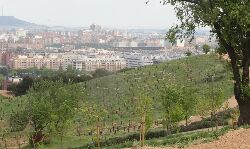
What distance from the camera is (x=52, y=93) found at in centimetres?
4722

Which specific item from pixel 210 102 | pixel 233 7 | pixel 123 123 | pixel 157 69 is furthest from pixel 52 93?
pixel 157 69

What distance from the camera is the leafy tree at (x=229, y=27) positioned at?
2417 centimetres

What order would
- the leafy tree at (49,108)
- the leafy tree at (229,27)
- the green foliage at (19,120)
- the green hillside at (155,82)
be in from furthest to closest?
1. the green hillside at (155,82)
2. the green foliage at (19,120)
3. the leafy tree at (49,108)
4. the leafy tree at (229,27)

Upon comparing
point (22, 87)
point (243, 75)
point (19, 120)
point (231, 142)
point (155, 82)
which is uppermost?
point (243, 75)

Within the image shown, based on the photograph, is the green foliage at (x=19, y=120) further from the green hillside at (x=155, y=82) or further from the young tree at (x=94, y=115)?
the green hillside at (x=155, y=82)

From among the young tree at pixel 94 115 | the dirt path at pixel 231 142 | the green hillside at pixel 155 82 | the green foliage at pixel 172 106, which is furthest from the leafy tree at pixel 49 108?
the dirt path at pixel 231 142

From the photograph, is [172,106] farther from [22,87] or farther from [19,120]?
[22,87]

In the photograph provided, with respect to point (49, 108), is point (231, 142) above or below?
above

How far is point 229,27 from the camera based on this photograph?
2525 cm

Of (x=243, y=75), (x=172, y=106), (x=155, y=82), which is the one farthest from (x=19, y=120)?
(x=243, y=75)

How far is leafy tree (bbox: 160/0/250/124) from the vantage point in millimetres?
24172

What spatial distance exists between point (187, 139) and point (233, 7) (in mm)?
7375

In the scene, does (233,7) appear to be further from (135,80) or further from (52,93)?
(135,80)

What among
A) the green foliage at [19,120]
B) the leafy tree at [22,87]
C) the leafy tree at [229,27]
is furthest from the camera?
the leafy tree at [22,87]
